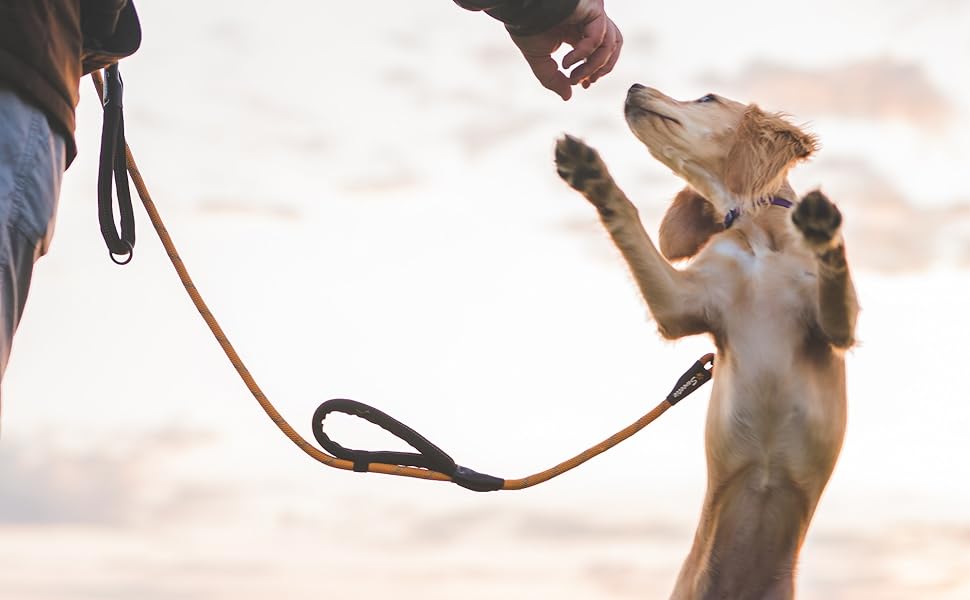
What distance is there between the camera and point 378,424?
12.8 feet

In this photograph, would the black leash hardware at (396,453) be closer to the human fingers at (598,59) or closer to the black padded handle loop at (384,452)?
the black padded handle loop at (384,452)

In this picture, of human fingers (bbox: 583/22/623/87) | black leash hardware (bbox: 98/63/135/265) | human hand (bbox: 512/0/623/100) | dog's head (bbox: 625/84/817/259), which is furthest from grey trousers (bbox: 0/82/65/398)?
dog's head (bbox: 625/84/817/259)

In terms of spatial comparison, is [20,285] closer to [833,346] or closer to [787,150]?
[833,346]

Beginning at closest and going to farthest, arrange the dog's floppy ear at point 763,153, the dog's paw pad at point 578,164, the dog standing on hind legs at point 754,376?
the dog's paw pad at point 578,164
the dog standing on hind legs at point 754,376
the dog's floppy ear at point 763,153

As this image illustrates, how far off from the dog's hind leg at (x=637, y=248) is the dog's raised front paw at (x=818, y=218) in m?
0.62

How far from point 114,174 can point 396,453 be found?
1.37m

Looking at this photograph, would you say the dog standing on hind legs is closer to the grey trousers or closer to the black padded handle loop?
the black padded handle loop

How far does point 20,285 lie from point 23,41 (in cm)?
51

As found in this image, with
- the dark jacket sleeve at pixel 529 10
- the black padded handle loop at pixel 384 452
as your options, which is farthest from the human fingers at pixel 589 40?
the black padded handle loop at pixel 384 452

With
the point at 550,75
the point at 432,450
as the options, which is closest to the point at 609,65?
the point at 550,75

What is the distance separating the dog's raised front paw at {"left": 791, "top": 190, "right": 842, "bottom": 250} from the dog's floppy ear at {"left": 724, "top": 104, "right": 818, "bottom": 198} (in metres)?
0.88

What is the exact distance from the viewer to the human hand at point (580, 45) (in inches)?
153

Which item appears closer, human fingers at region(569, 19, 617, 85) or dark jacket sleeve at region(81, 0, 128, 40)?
dark jacket sleeve at region(81, 0, 128, 40)

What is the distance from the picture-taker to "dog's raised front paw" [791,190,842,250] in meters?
3.20
